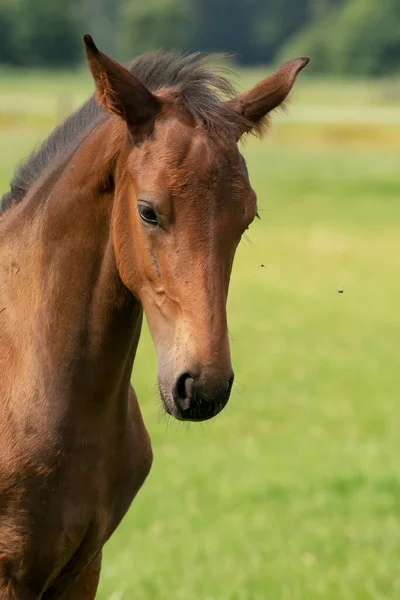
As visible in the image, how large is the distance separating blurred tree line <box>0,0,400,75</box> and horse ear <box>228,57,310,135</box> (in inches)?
2168

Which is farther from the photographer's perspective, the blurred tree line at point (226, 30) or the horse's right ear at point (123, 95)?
Answer: the blurred tree line at point (226, 30)

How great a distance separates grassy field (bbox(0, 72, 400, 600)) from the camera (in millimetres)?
5480

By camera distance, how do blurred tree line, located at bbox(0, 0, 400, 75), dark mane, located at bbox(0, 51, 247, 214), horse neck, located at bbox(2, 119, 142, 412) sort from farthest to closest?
1. blurred tree line, located at bbox(0, 0, 400, 75)
2. horse neck, located at bbox(2, 119, 142, 412)
3. dark mane, located at bbox(0, 51, 247, 214)

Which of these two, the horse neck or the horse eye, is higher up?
the horse eye

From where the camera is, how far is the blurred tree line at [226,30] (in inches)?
2272

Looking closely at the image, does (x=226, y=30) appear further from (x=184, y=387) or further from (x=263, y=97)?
(x=184, y=387)

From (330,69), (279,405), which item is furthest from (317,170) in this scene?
(330,69)

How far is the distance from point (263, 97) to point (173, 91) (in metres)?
0.27

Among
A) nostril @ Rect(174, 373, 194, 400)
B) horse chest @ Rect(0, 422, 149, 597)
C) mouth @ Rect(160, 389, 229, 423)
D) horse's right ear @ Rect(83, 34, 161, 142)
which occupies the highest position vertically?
horse's right ear @ Rect(83, 34, 161, 142)

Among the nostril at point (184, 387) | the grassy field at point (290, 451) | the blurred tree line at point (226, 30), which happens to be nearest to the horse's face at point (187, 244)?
the nostril at point (184, 387)

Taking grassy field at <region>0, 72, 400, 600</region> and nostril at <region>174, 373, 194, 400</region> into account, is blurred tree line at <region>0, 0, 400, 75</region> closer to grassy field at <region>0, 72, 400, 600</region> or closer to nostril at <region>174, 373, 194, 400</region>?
grassy field at <region>0, 72, 400, 600</region>

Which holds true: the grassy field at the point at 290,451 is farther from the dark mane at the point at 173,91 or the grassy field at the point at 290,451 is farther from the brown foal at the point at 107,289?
the dark mane at the point at 173,91

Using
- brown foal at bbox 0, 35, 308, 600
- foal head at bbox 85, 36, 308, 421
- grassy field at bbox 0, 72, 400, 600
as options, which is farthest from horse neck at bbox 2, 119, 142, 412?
grassy field at bbox 0, 72, 400, 600

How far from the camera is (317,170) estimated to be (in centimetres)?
2630
